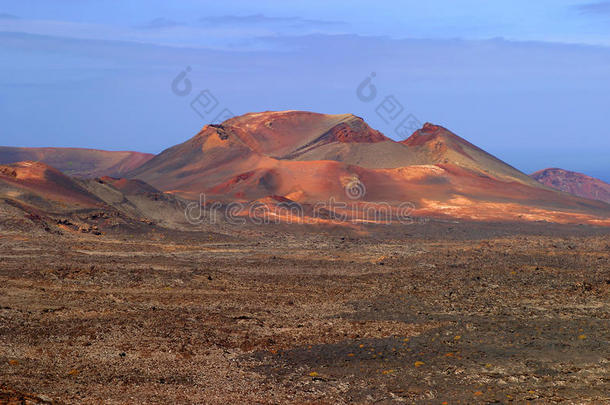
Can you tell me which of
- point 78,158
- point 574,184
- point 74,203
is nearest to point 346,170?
point 74,203

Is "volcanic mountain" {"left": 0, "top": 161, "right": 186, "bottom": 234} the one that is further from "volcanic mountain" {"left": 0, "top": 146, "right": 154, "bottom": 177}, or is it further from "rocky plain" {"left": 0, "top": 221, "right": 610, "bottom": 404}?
"volcanic mountain" {"left": 0, "top": 146, "right": 154, "bottom": 177}

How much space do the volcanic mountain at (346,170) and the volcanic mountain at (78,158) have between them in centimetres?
2418

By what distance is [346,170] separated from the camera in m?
67.6

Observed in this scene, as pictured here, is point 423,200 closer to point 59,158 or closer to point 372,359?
point 372,359

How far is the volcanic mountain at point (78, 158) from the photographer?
4540 inches

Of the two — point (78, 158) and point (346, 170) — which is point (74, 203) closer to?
point (346, 170)

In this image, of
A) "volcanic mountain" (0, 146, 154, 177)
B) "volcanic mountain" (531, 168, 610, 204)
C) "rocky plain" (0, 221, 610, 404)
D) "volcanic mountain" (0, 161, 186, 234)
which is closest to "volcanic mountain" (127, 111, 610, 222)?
"volcanic mountain" (0, 161, 186, 234)

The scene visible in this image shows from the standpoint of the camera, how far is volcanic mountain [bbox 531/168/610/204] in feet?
323

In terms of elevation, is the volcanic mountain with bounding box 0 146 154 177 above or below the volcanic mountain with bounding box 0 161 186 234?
above

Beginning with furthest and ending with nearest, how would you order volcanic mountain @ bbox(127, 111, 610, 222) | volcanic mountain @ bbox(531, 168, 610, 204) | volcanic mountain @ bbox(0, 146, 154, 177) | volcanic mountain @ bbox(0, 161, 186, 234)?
volcanic mountain @ bbox(0, 146, 154, 177) < volcanic mountain @ bbox(531, 168, 610, 204) < volcanic mountain @ bbox(127, 111, 610, 222) < volcanic mountain @ bbox(0, 161, 186, 234)

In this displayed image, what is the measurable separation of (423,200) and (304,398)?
5515 centimetres

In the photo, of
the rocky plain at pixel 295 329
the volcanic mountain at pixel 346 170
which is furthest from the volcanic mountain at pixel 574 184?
the rocky plain at pixel 295 329

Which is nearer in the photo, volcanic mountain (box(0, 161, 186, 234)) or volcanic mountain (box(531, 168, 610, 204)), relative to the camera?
volcanic mountain (box(0, 161, 186, 234))

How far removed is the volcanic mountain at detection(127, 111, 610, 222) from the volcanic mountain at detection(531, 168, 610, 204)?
20.2 m
